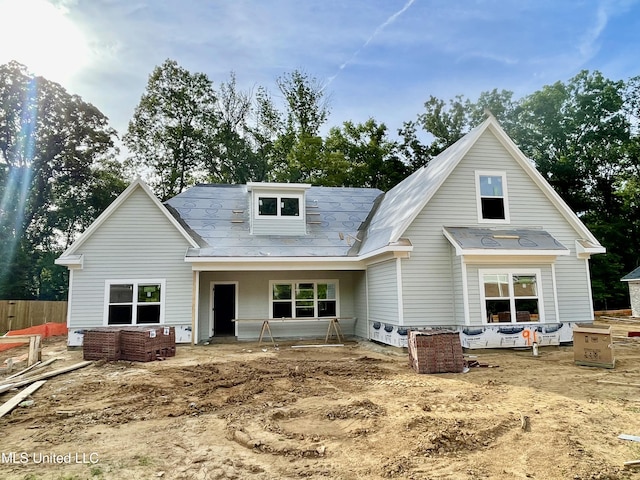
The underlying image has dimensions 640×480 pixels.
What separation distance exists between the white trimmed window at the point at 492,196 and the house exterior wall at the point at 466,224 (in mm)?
→ 152

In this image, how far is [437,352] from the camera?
8.38 m

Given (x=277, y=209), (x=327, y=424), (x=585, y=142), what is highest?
(x=585, y=142)

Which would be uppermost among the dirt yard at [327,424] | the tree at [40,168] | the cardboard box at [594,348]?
the tree at [40,168]

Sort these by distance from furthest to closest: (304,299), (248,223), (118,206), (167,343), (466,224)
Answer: (248,223)
(304,299)
(118,206)
(466,224)
(167,343)

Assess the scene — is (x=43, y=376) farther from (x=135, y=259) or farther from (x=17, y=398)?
(x=135, y=259)

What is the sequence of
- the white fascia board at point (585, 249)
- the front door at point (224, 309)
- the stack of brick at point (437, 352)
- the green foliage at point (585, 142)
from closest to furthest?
the stack of brick at point (437, 352) → the white fascia board at point (585, 249) → the front door at point (224, 309) → the green foliage at point (585, 142)

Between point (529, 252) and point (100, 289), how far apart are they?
40.8 feet

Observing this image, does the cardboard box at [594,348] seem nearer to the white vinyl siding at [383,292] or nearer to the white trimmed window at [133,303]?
the white vinyl siding at [383,292]

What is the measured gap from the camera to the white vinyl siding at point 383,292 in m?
11.6

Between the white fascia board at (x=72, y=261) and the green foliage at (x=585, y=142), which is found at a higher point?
the green foliage at (x=585, y=142)

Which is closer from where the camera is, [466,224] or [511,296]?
[511,296]

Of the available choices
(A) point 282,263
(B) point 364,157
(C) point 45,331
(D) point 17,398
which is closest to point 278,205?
(A) point 282,263

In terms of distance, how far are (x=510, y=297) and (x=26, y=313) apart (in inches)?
763

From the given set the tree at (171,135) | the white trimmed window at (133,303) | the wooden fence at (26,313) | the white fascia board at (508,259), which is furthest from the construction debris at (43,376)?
the tree at (171,135)
